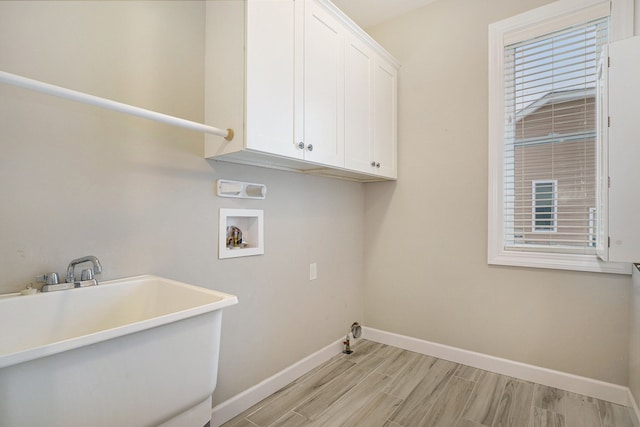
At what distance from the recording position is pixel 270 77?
5.10ft

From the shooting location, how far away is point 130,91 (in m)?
1.42

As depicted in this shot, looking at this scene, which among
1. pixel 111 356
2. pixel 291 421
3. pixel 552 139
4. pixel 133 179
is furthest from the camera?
pixel 552 139

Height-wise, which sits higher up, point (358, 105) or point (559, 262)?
point (358, 105)

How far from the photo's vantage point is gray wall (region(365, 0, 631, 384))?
1926 mm

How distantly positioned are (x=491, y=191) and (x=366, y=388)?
1.61 meters

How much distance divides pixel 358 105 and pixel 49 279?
75.9 inches

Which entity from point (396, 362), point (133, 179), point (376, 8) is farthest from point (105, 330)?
point (376, 8)

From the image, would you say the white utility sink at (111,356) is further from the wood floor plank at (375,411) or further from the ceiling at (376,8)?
the ceiling at (376,8)

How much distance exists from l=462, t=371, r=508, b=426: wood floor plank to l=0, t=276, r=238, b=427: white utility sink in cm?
144

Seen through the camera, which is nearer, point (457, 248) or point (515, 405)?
point (515, 405)

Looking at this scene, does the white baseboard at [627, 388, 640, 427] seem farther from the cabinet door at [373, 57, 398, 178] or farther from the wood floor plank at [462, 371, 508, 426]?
the cabinet door at [373, 57, 398, 178]

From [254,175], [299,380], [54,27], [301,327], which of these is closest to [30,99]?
[54,27]

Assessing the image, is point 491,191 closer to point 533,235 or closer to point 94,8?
point 533,235

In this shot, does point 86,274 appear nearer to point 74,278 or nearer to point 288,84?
point 74,278
